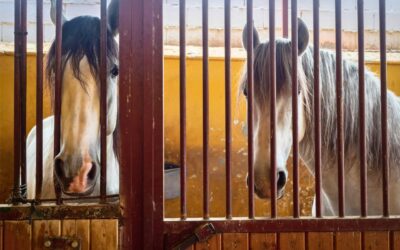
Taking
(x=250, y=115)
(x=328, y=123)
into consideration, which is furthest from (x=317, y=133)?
(x=328, y=123)

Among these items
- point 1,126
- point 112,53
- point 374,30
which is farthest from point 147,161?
point 374,30

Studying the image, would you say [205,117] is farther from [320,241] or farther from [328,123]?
[328,123]

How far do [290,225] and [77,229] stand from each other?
2.13ft

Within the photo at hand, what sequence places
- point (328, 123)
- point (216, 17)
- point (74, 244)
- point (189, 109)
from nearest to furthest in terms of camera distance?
point (74, 244)
point (328, 123)
point (189, 109)
point (216, 17)

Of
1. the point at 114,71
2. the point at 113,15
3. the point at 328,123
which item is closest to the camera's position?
the point at 113,15

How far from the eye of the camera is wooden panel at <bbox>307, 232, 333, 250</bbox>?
1449 mm

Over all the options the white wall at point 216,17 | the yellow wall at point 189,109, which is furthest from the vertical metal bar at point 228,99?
the white wall at point 216,17

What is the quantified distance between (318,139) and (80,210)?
2.51 ft

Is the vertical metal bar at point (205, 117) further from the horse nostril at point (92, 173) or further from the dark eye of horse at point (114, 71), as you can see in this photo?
the dark eye of horse at point (114, 71)

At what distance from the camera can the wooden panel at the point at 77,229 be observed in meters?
1.38

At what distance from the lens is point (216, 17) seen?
3.86m

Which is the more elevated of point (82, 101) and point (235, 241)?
point (82, 101)

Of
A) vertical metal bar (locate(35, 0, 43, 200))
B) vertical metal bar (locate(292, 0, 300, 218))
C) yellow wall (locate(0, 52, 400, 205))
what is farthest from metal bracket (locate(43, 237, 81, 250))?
yellow wall (locate(0, 52, 400, 205))

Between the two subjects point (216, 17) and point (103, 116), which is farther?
point (216, 17)
